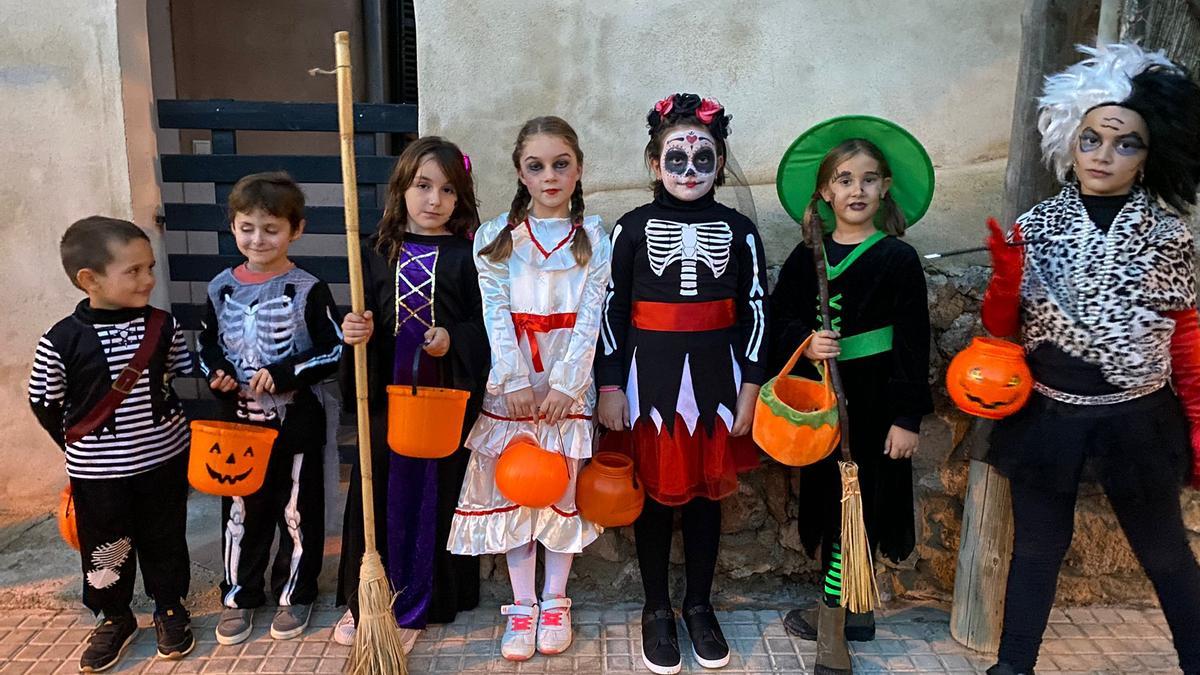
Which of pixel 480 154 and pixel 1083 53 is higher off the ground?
pixel 1083 53

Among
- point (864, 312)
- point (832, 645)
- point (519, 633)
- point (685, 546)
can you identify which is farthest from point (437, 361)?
point (832, 645)

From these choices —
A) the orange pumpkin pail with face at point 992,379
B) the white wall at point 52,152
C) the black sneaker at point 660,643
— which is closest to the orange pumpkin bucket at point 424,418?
the black sneaker at point 660,643

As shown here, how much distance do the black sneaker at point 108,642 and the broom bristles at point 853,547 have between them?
2618 mm

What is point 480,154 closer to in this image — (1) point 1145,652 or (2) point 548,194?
(2) point 548,194

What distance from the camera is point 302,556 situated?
317cm

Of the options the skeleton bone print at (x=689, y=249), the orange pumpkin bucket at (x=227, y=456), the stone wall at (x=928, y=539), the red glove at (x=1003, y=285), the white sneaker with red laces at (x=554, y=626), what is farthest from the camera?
the stone wall at (x=928, y=539)

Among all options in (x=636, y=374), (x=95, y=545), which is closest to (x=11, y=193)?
(x=95, y=545)

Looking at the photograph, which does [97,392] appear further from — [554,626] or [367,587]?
[554,626]

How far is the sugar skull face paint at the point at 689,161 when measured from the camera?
275 cm

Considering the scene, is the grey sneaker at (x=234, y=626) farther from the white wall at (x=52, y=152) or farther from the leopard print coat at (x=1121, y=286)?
the leopard print coat at (x=1121, y=286)

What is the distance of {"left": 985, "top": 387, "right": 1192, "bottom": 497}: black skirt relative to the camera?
8.18 ft

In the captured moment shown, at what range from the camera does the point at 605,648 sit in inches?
119

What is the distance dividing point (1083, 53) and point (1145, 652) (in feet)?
7.43

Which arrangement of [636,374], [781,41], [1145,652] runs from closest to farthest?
[636,374]
[1145,652]
[781,41]
